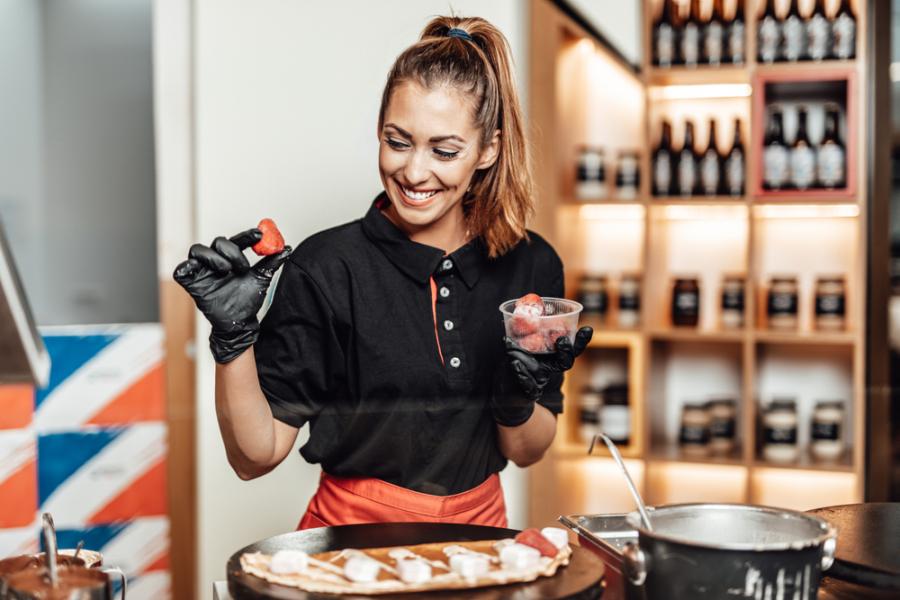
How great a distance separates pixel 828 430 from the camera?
2.82 meters

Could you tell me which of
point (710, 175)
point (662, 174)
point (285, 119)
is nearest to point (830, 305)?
point (710, 175)

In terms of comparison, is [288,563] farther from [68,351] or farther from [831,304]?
[831,304]

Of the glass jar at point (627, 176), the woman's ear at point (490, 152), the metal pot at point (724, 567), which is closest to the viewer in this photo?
the metal pot at point (724, 567)

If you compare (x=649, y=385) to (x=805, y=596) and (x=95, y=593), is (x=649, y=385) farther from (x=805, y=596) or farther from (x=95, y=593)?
(x=95, y=593)

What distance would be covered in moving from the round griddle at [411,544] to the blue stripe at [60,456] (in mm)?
1278

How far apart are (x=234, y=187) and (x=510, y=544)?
119 centimetres

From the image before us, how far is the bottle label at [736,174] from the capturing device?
9.48 feet

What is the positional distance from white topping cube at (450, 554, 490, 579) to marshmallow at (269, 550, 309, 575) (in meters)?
0.14

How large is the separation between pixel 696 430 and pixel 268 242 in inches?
83.7

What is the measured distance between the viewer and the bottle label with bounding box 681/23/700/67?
9.53 ft

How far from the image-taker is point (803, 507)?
2.93 meters

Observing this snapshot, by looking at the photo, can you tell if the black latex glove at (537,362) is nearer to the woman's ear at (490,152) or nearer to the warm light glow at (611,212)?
the woman's ear at (490,152)

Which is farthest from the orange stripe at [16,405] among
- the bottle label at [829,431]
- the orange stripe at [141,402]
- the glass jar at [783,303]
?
the bottle label at [829,431]

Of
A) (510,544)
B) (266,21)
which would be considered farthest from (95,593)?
(266,21)
